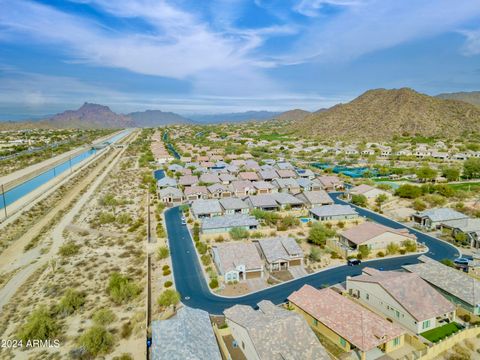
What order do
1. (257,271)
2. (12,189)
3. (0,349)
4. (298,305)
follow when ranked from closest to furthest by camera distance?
(0,349) → (298,305) → (257,271) → (12,189)

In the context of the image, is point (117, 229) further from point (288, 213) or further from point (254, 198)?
point (288, 213)

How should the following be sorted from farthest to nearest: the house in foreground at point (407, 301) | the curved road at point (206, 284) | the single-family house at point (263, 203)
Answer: the single-family house at point (263, 203) < the curved road at point (206, 284) < the house in foreground at point (407, 301)

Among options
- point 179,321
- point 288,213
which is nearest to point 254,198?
point 288,213

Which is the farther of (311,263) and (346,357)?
(311,263)

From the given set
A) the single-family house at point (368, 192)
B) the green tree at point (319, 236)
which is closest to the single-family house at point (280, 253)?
the green tree at point (319, 236)

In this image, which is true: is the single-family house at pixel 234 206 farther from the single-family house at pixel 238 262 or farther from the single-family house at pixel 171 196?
the single-family house at pixel 238 262

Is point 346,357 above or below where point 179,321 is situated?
below

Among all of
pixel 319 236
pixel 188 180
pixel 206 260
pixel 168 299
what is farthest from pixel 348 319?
pixel 188 180
